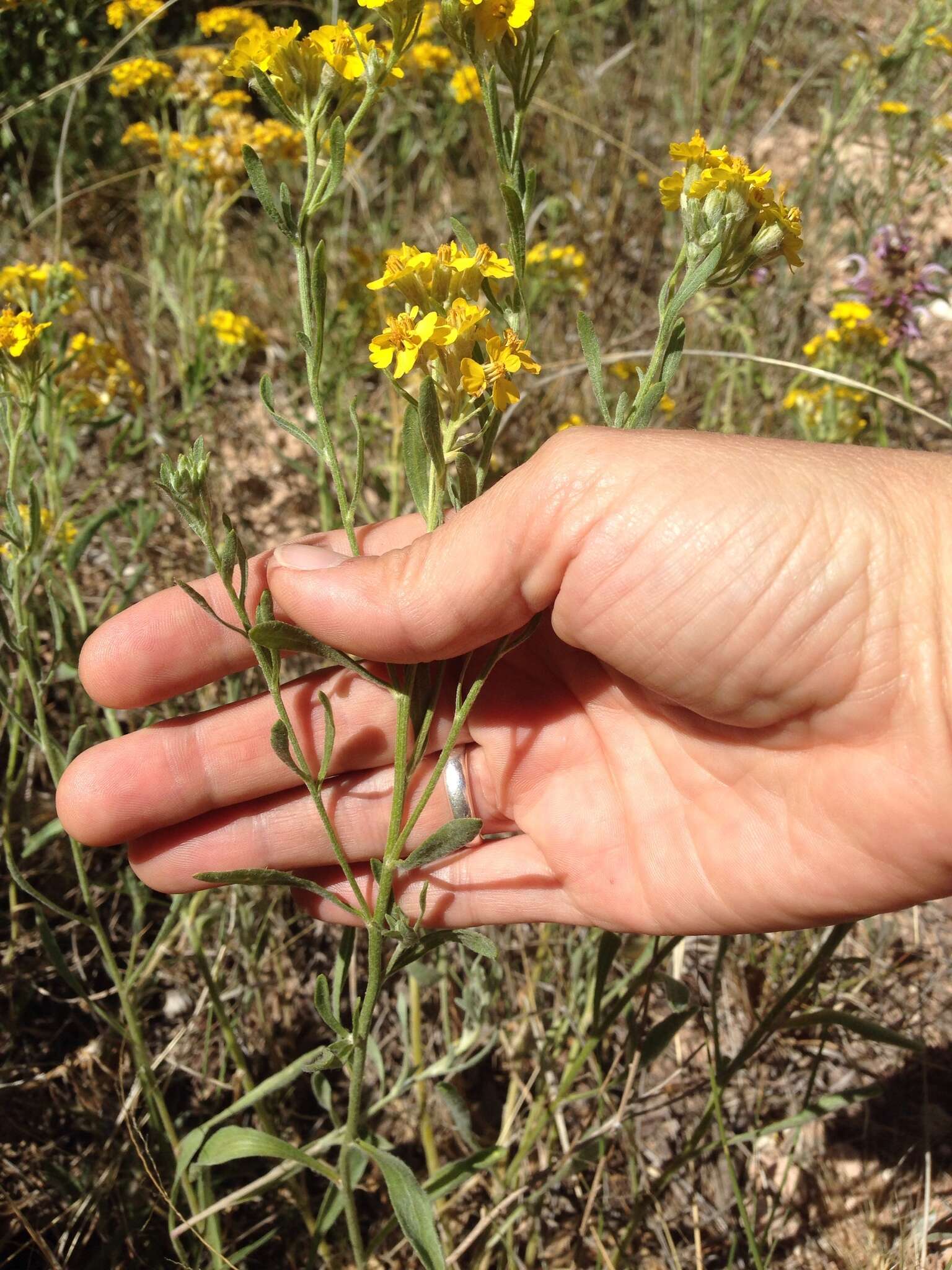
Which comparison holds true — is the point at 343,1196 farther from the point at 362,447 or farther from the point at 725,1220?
the point at 362,447

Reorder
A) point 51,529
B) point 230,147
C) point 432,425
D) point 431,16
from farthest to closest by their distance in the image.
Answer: point 431,16 → point 230,147 → point 51,529 → point 432,425

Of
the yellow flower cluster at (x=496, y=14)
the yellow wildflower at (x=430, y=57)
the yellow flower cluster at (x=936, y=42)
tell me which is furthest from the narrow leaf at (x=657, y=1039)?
the yellow flower cluster at (x=936, y=42)

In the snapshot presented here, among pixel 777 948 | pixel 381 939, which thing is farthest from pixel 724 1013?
pixel 381 939

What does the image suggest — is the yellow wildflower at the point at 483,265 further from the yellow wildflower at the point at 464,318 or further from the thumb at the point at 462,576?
the thumb at the point at 462,576

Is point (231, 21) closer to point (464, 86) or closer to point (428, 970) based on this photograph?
point (464, 86)

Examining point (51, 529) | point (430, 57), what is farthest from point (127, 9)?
point (51, 529)

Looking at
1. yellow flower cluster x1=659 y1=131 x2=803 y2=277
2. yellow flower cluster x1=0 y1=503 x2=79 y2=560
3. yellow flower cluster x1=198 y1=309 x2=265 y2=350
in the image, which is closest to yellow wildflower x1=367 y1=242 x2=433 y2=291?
yellow flower cluster x1=659 y1=131 x2=803 y2=277
